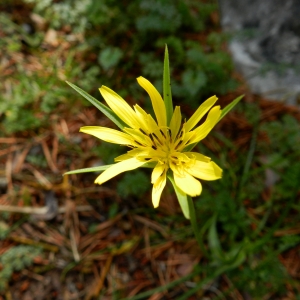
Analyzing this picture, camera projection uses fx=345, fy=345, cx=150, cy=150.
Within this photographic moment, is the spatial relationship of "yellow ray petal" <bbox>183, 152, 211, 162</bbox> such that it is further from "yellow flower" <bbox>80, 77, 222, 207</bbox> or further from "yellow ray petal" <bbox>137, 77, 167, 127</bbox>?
"yellow ray petal" <bbox>137, 77, 167, 127</bbox>

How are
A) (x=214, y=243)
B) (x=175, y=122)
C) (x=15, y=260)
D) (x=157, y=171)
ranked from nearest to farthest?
(x=157, y=171) < (x=175, y=122) < (x=214, y=243) < (x=15, y=260)

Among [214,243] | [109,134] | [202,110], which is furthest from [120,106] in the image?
[214,243]

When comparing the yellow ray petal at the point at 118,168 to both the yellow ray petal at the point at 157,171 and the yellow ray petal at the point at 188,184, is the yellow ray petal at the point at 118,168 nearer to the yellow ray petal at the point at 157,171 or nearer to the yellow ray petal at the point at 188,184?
the yellow ray petal at the point at 157,171

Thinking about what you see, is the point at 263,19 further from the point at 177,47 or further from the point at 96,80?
the point at 96,80

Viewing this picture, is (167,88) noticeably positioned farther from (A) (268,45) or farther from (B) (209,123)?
(A) (268,45)

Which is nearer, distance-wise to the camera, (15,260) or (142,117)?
(142,117)

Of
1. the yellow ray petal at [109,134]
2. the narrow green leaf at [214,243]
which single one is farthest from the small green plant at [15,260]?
the yellow ray petal at [109,134]

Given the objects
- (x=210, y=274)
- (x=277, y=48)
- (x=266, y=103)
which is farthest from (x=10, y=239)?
(x=277, y=48)

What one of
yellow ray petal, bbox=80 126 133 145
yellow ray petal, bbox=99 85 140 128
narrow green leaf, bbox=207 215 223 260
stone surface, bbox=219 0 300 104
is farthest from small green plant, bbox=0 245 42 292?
stone surface, bbox=219 0 300 104
